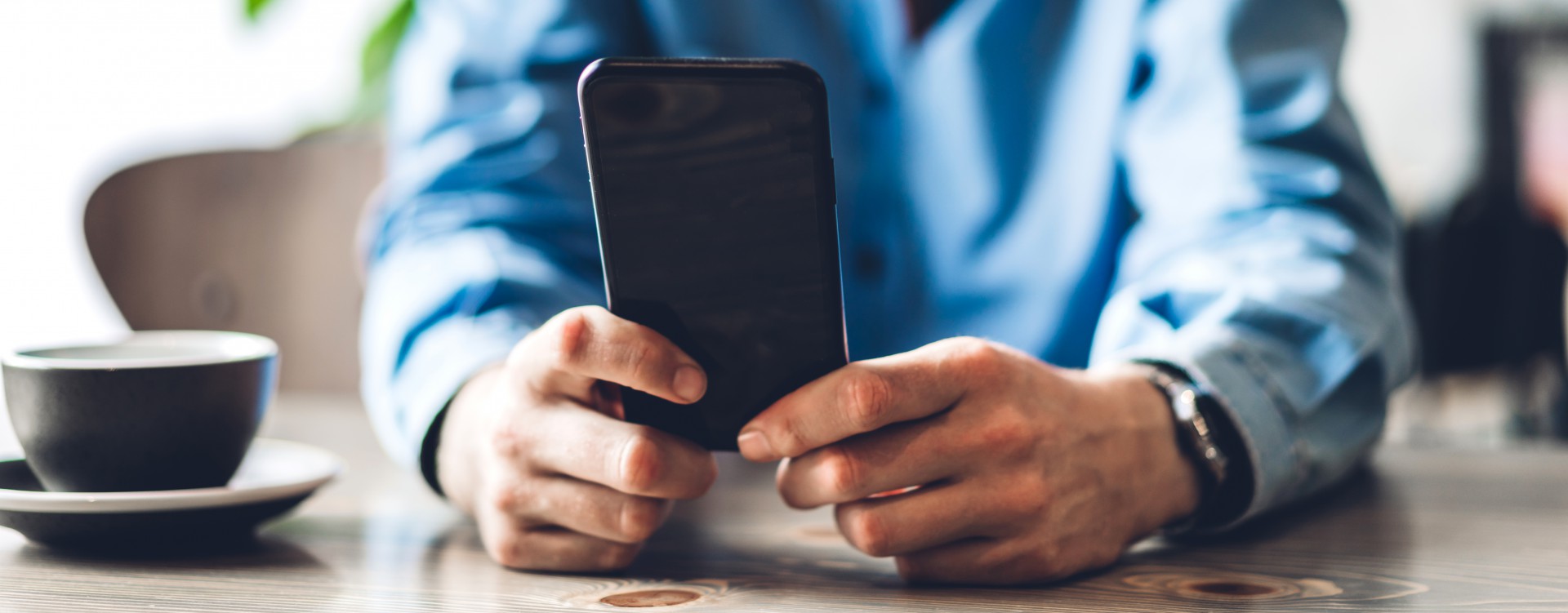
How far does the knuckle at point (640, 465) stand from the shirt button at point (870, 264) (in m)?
0.52

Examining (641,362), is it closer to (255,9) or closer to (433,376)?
(433,376)

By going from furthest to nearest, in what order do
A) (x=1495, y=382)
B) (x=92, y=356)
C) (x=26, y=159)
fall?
(x=1495, y=382) < (x=26, y=159) < (x=92, y=356)

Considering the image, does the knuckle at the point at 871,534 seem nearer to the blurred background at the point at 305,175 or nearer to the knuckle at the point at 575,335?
the knuckle at the point at 575,335

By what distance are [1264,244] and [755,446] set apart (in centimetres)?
38

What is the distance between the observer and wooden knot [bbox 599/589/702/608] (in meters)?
0.41

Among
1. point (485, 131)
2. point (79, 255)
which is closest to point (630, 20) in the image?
point (485, 131)

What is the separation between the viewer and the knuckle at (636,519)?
1.50 ft

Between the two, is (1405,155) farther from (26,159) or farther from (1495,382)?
(26,159)

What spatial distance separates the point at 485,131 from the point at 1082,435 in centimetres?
53

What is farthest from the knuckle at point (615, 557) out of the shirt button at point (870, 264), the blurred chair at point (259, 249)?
the blurred chair at point (259, 249)

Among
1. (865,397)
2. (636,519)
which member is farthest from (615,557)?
(865,397)

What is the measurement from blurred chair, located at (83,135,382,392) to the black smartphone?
97 cm

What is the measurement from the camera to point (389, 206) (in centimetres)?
79

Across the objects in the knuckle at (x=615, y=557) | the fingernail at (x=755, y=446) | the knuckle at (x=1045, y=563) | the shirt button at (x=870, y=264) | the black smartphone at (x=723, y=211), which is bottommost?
the knuckle at (x=615, y=557)
